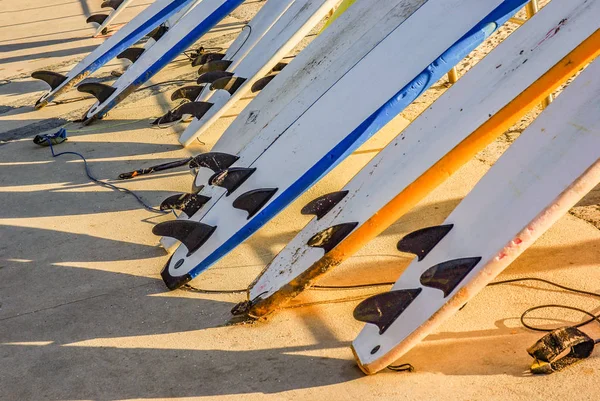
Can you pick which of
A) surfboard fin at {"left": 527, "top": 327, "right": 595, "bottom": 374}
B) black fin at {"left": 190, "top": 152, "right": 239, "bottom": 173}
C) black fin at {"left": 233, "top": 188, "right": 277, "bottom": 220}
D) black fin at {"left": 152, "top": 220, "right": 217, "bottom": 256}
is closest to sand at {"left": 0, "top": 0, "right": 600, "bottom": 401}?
surfboard fin at {"left": 527, "top": 327, "right": 595, "bottom": 374}

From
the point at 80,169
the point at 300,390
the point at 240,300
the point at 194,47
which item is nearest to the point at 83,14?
the point at 194,47

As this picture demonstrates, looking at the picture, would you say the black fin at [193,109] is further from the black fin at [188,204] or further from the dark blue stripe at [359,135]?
the dark blue stripe at [359,135]

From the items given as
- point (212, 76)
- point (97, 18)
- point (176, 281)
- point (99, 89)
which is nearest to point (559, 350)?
point (176, 281)

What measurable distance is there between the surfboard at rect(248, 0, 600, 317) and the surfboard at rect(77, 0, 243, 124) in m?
3.37

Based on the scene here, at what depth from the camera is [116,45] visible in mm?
8070

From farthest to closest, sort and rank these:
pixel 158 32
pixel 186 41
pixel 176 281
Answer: pixel 158 32 → pixel 186 41 → pixel 176 281

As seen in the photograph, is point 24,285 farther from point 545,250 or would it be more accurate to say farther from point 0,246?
point 545,250

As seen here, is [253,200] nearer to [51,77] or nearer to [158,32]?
[158,32]

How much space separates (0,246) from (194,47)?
15.1 ft

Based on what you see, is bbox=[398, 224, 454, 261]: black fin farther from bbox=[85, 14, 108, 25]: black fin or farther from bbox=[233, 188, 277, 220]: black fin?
bbox=[85, 14, 108, 25]: black fin

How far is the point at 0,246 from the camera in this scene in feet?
18.0

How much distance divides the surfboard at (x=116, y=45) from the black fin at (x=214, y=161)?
3.01 meters

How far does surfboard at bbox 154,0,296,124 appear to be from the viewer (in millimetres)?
6719

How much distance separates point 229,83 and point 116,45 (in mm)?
2056
